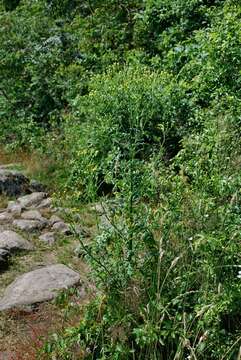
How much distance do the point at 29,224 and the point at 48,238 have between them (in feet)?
1.42

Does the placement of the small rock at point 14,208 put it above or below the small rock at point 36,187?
above

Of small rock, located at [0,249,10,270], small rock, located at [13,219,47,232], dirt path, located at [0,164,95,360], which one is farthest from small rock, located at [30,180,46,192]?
small rock, located at [0,249,10,270]

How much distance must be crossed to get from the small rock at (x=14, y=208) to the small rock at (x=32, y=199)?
8 cm

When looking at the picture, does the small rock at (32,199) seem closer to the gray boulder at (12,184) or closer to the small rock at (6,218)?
the gray boulder at (12,184)

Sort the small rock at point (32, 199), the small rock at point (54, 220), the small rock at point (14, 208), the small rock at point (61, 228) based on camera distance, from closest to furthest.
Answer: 1. the small rock at point (61, 228)
2. the small rock at point (54, 220)
3. the small rock at point (14, 208)
4. the small rock at point (32, 199)

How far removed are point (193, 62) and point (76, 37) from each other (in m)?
3.52

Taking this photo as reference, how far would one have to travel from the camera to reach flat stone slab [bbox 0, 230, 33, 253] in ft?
19.9

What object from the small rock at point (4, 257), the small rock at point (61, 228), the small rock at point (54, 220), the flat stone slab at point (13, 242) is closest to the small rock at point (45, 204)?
the small rock at point (54, 220)

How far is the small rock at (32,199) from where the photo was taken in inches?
297

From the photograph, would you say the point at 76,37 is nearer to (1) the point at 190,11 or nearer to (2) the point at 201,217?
(1) the point at 190,11

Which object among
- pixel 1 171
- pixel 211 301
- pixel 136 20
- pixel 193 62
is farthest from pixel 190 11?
pixel 211 301

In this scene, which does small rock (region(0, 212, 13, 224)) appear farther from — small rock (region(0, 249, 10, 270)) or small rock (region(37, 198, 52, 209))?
small rock (region(0, 249, 10, 270))

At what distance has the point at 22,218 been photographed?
7.03m

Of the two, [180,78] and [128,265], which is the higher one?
[128,265]
